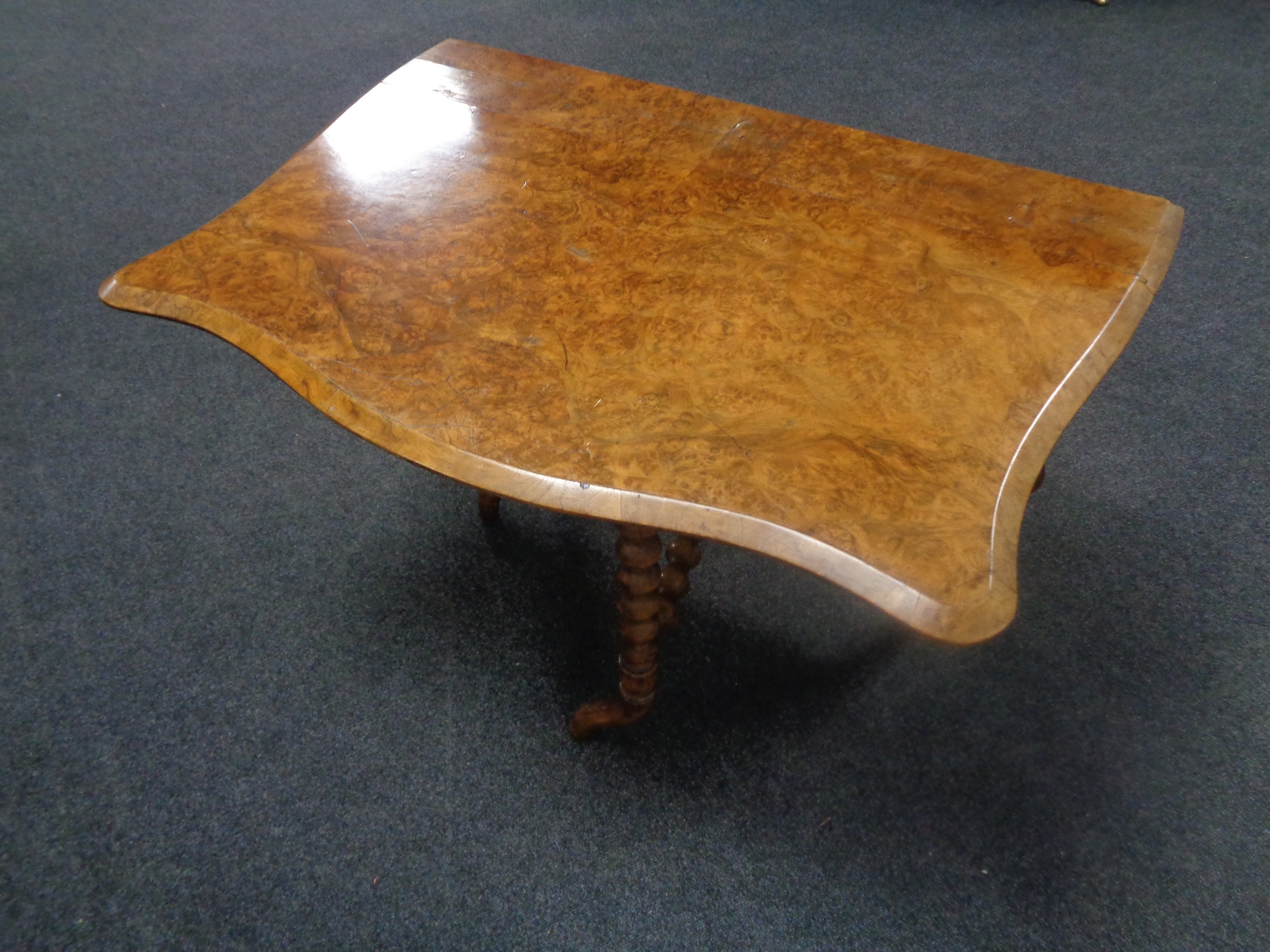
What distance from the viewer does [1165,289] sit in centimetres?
160

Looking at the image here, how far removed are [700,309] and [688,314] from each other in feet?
0.04

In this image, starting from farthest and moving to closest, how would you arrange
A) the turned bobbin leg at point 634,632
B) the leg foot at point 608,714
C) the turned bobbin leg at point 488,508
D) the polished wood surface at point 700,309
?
the turned bobbin leg at point 488,508
the leg foot at point 608,714
the turned bobbin leg at point 634,632
the polished wood surface at point 700,309

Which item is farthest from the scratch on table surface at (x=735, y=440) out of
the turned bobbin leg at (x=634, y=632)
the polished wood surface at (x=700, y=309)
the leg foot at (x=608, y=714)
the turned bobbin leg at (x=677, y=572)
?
→ the leg foot at (x=608, y=714)

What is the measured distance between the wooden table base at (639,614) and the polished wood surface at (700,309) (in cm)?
14

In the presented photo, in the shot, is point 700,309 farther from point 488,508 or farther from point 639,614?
point 488,508

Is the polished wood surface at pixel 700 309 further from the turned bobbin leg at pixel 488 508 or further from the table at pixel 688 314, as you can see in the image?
the turned bobbin leg at pixel 488 508

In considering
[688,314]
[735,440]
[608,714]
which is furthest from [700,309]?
[608,714]

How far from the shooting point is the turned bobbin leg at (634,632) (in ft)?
2.83

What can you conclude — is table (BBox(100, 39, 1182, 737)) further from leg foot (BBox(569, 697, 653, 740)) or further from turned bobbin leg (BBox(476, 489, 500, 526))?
turned bobbin leg (BBox(476, 489, 500, 526))

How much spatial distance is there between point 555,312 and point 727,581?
0.50 metres

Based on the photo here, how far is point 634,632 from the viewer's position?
0.95 meters

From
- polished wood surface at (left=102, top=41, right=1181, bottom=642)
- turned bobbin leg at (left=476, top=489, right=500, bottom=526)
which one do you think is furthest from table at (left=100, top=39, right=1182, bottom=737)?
turned bobbin leg at (left=476, top=489, right=500, bottom=526)

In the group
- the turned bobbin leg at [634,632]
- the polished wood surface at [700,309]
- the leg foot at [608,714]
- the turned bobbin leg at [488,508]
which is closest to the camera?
the polished wood surface at [700,309]

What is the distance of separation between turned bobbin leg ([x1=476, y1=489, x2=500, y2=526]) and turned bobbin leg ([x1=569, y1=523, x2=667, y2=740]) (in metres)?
0.31
